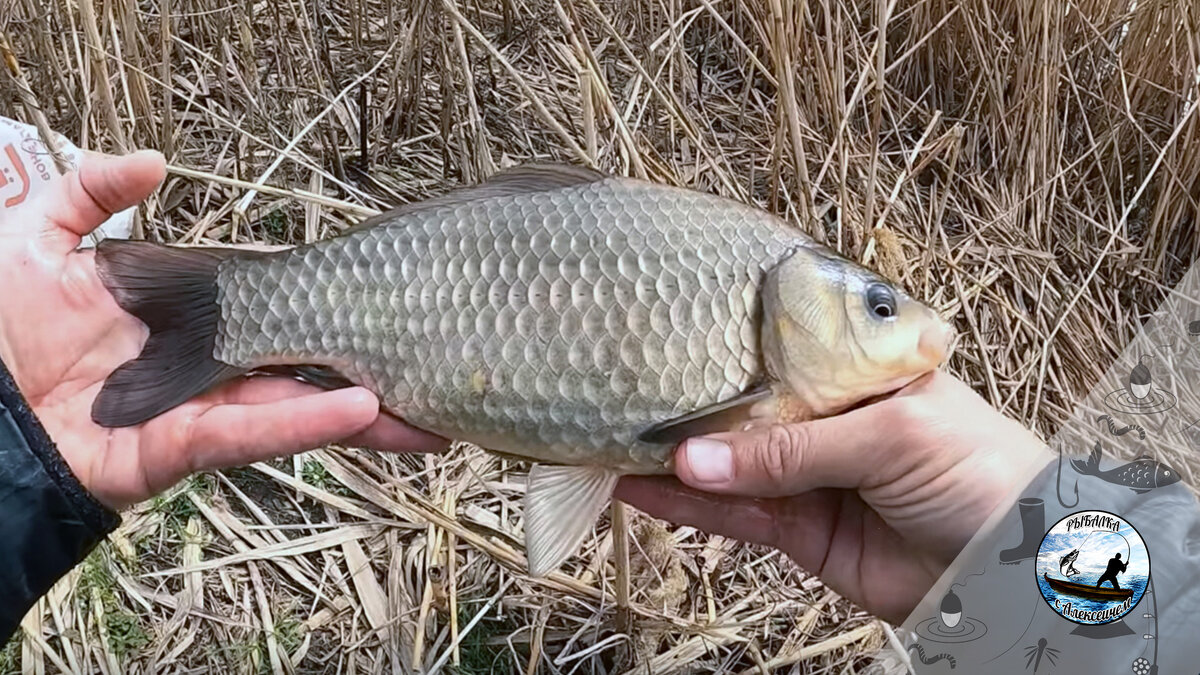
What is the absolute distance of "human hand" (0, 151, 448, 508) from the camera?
1.31m

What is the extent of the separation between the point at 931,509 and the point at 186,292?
103 cm

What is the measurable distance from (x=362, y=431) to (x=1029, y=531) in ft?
2.82

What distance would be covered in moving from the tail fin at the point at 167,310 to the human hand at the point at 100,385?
2.1 inches

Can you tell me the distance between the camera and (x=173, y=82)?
2.56 meters

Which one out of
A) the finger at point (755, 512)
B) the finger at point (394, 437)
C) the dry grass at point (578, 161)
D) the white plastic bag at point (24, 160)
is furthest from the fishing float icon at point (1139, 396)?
the white plastic bag at point (24, 160)

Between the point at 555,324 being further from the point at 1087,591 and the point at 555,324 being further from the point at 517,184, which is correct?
the point at 1087,591

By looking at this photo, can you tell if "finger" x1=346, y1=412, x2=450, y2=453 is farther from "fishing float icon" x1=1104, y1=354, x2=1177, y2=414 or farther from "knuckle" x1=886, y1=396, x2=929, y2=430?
"fishing float icon" x1=1104, y1=354, x2=1177, y2=414

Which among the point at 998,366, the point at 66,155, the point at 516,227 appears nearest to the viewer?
the point at 516,227

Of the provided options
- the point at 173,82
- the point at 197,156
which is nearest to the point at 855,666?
the point at 197,156

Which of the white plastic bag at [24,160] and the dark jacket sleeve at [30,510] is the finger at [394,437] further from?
the white plastic bag at [24,160]

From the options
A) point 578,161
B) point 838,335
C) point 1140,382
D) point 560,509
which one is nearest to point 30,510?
point 560,509

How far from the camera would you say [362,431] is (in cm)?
138

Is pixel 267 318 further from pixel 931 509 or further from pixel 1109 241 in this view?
pixel 1109 241

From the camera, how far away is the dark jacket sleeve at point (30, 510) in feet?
4.19
